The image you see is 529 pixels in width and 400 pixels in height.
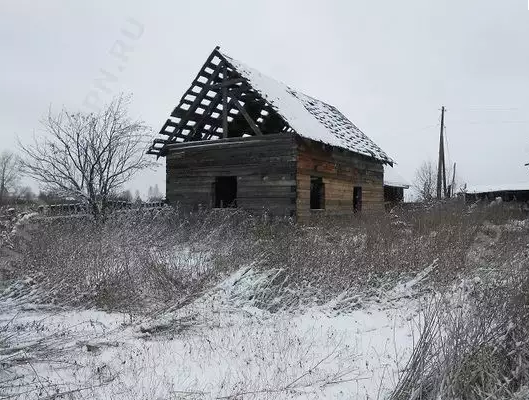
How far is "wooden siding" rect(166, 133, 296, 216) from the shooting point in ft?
42.1

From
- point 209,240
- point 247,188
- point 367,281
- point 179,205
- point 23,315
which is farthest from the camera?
point 179,205

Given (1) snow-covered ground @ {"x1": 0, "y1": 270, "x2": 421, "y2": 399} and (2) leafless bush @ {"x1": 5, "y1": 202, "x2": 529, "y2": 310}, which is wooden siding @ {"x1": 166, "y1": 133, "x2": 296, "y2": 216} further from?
(1) snow-covered ground @ {"x1": 0, "y1": 270, "x2": 421, "y2": 399}

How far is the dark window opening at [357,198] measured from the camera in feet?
55.5

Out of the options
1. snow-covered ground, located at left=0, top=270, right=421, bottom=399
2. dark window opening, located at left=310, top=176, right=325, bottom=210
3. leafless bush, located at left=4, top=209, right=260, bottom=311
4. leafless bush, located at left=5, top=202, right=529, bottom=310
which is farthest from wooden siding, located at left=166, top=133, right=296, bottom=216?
snow-covered ground, located at left=0, top=270, right=421, bottom=399

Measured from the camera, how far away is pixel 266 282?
257 inches

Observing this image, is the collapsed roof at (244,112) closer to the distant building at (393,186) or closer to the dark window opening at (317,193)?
the dark window opening at (317,193)

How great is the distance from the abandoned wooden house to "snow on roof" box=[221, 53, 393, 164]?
5 cm

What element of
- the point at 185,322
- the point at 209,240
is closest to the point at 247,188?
the point at 209,240

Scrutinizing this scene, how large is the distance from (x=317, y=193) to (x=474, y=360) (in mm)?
12143

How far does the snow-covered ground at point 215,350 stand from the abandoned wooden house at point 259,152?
694 centimetres

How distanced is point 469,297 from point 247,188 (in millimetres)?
9049

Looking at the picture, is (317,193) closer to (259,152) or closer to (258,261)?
(259,152)

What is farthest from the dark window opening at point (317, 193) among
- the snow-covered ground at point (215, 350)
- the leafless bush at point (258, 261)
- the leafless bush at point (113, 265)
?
the snow-covered ground at point (215, 350)

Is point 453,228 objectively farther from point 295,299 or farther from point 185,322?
point 185,322
